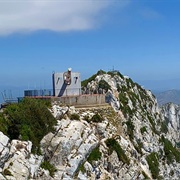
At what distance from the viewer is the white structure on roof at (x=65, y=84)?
1727 inches

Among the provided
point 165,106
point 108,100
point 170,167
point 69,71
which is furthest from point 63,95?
point 165,106

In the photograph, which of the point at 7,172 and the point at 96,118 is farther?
the point at 96,118

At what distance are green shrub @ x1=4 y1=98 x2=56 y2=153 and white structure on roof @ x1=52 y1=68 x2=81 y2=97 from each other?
31.7 ft

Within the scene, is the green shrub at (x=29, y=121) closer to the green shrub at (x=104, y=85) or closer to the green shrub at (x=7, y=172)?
the green shrub at (x=7, y=172)

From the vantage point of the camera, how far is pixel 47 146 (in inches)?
1254

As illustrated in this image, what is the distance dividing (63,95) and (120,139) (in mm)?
8958

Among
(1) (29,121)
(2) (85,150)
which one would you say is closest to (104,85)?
(2) (85,150)

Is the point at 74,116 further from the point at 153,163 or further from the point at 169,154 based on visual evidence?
the point at 169,154

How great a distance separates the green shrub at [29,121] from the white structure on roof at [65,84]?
9.68 meters

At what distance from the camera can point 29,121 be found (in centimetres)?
3181

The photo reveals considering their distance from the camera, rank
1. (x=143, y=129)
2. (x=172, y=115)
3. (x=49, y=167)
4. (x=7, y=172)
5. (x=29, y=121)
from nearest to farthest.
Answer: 1. (x=7, y=172)
2. (x=49, y=167)
3. (x=29, y=121)
4. (x=143, y=129)
5. (x=172, y=115)

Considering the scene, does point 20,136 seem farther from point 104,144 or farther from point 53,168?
point 104,144

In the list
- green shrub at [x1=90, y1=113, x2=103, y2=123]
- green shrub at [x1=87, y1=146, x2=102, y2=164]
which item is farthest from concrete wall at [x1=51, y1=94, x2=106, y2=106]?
green shrub at [x1=87, y1=146, x2=102, y2=164]

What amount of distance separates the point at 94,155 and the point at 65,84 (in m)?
11.7
